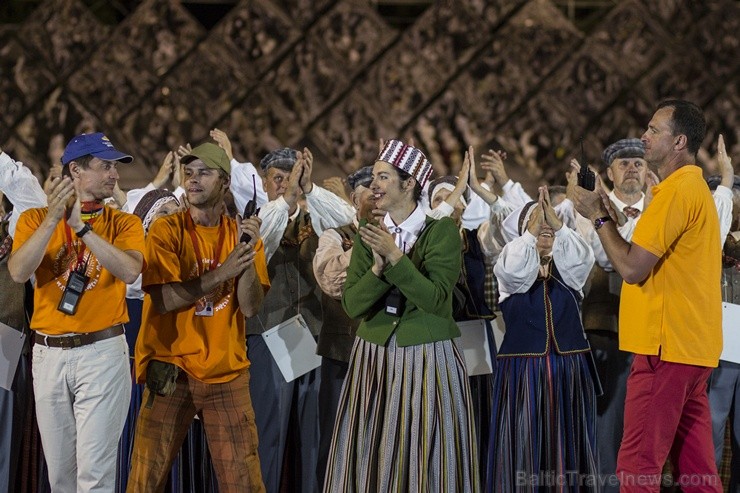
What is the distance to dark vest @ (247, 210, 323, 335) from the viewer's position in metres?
4.85

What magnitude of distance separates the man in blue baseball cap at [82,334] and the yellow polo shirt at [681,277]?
171 centimetres

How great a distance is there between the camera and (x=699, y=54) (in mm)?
5996

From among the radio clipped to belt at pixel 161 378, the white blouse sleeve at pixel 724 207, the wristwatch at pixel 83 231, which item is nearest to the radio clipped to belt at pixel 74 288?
the wristwatch at pixel 83 231

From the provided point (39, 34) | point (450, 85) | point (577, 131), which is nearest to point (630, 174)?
point (577, 131)

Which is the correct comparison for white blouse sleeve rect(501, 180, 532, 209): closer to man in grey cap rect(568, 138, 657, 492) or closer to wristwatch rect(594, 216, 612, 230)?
man in grey cap rect(568, 138, 657, 492)

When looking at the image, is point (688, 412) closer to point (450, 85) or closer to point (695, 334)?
point (695, 334)

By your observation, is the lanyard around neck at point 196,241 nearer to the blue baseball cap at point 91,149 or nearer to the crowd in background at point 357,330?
the crowd in background at point 357,330

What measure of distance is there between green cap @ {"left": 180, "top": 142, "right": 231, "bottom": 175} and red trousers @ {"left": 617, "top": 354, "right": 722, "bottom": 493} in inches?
62.4

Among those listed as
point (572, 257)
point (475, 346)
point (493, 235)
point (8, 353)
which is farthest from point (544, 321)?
point (8, 353)

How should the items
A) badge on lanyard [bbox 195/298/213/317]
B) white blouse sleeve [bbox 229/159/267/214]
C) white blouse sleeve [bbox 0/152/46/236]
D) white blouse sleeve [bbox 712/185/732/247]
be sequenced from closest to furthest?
badge on lanyard [bbox 195/298/213/317] → white blouse sleeve [bbox 0/152/46/236] → white blouse sleeve [bbox 712/185/732/247] → white blouse sleeve [bbox 229/159/267/214]

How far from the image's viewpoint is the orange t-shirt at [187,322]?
12.2 ft

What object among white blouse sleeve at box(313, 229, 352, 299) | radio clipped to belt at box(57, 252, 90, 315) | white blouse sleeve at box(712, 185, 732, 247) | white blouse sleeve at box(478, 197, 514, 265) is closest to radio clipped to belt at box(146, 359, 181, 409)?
radio clipped to belt at box(57, 252, 90, 315)

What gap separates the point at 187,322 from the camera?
3750mm

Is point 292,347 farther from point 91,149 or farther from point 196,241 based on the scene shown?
point 91,149
